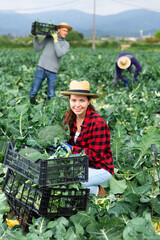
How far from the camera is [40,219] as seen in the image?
2.28 meters

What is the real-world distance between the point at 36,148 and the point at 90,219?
91 centimetres

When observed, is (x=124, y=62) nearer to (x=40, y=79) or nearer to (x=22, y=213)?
(x=40, y=79)

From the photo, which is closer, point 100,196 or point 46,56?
point 100,196

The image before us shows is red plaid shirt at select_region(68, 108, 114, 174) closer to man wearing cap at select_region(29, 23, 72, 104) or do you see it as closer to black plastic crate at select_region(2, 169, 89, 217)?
black plastic crate at select_region(2, 169, 89, 217)

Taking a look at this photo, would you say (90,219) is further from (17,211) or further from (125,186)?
(125,186)

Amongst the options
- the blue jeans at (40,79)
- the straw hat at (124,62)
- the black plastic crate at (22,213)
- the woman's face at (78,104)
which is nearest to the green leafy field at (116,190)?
the black plastic crate at (22,213)

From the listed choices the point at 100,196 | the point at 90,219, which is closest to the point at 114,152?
the point at 100,196

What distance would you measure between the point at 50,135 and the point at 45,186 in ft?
2.48

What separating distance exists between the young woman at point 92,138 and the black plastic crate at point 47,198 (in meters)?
0.35

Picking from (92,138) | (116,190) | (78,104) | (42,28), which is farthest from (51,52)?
(116,190)

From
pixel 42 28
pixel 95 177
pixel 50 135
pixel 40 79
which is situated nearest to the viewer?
pixel 95 177

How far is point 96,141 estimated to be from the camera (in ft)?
9.05

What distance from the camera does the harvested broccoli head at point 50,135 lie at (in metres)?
2.81

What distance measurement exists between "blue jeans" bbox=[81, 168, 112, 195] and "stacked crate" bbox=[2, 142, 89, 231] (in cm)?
29
